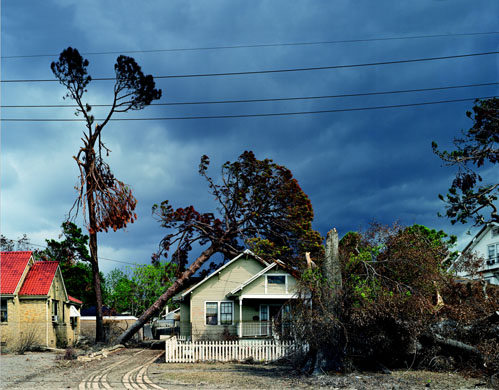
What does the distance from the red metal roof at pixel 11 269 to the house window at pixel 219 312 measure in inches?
496

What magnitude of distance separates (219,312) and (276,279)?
4.50 metres

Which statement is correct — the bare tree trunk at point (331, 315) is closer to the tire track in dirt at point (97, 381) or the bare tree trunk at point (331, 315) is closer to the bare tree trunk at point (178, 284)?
the tire track in dirt at point (97, 381)

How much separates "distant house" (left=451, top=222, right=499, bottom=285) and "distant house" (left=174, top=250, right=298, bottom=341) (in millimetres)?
19303

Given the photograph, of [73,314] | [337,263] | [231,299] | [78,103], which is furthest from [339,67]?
[73,314]

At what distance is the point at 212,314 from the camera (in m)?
32.2

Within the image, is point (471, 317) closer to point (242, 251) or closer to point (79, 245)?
point (242, 251)

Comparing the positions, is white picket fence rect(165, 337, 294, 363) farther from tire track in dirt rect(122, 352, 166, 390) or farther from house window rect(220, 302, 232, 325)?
house window rect(220, 302, 232, 325)

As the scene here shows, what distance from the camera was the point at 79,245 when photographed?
53312 mm

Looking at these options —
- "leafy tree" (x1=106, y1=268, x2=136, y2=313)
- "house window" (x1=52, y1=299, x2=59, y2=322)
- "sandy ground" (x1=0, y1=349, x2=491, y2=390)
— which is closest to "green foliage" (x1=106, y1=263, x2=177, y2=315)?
"leafy tree" (x1=106, y1=268, x2=136, y2=313)

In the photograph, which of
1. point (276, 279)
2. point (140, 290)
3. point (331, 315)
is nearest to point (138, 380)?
point (331, 315)

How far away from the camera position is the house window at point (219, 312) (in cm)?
3203

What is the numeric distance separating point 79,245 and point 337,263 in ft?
135

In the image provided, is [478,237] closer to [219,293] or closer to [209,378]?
[219,293]

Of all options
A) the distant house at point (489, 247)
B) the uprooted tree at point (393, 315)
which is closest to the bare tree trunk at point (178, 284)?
the uprooted tree at point (393, 315)
